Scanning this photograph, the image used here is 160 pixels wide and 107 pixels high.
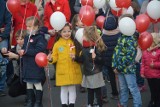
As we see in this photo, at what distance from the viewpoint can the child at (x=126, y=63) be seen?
6250 mm

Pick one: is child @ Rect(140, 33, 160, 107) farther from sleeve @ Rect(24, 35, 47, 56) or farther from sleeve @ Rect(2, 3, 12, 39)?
sleeve @ Rect(2, 3, 12, 39)

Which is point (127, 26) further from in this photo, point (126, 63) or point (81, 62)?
point (81, 62)

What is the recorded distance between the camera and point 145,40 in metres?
6.16

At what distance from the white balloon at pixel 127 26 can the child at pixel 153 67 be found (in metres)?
0.59

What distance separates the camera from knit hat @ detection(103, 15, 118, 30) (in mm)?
6959

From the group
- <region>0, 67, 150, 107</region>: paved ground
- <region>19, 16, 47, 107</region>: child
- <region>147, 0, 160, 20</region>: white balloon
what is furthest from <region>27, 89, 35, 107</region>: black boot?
<region>147, 0, 160, 20</region>: white balloon

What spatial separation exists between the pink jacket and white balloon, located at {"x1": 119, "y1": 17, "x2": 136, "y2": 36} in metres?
0.66

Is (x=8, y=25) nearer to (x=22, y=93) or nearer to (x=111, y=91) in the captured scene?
(x=22, y=93)

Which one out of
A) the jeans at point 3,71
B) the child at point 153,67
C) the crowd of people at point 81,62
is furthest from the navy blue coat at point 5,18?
the child at point 153,67

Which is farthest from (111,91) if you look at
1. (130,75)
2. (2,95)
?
(2,95)

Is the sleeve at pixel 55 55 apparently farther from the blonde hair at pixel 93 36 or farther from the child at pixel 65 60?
the blonde hair at pixel 93 36

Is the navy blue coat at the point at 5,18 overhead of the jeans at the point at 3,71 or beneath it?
overhead

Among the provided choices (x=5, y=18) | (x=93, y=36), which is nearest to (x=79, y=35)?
(x=93, y=36)

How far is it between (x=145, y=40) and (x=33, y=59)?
1759 millimetres
